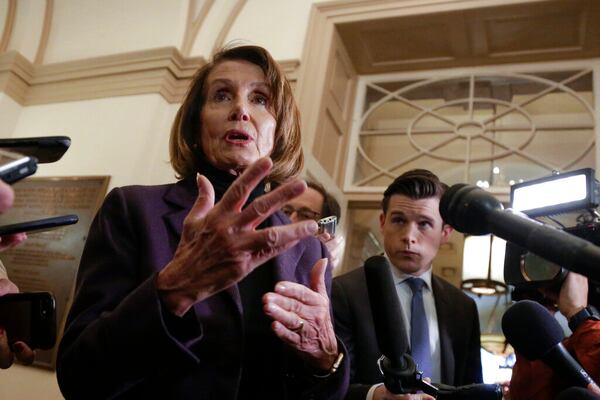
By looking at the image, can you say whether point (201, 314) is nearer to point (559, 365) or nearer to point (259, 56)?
point (559, 365)

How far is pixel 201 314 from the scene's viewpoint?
93 cm

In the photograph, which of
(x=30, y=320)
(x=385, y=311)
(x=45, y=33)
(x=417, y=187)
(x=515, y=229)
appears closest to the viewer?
(x=515, y=229)

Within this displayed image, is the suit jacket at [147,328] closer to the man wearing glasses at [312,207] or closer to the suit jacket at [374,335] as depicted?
the suit jacket at [374,335]

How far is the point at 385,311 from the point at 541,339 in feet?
0.89

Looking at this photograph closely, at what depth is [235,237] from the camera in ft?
2.40

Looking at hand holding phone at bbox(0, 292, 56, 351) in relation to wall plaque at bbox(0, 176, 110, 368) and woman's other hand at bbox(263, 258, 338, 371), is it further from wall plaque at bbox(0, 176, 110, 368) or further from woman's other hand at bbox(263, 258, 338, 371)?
→ wall plaque at bbox(0, 176, 110, 368)

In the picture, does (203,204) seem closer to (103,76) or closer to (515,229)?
(515,229)

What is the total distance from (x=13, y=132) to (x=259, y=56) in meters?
3.67

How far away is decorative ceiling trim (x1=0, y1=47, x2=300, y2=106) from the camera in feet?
13.1

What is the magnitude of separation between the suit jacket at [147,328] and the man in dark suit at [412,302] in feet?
1.97

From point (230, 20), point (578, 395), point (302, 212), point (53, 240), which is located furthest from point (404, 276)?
point (230, 20)

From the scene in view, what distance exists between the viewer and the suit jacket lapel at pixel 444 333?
161 cm

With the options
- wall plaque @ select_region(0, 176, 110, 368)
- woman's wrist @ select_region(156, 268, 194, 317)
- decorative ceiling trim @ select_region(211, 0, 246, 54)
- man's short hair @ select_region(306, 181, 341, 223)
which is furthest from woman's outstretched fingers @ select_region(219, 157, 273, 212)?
decorative ceiling trim @ select_region(211, 0, 246, 54)

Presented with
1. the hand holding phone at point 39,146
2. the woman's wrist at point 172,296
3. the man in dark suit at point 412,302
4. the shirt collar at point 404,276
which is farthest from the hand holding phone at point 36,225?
the shirt collar at point 404,276
